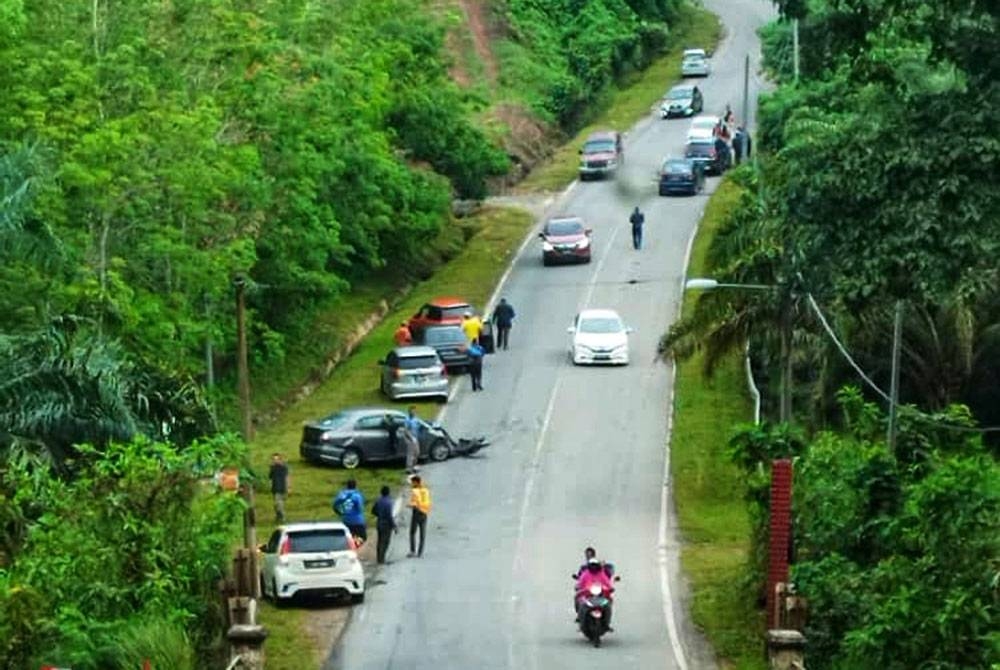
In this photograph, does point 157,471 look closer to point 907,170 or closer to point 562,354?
point 907,170

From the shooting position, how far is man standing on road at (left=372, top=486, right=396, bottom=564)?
39219 mm

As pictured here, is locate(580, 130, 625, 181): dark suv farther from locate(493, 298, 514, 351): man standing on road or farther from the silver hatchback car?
the silver hatchback car

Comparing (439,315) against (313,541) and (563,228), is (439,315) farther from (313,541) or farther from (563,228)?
(313,541)

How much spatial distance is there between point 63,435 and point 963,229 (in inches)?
549

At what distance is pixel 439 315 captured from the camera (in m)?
60.5

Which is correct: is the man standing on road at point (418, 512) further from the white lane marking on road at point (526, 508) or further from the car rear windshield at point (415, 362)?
the car rear windshield at point (415, 362)

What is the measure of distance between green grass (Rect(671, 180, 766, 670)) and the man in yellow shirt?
5139mm

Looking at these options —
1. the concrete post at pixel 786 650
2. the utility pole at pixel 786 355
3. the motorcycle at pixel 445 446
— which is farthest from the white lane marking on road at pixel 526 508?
the utility pole at pixel 786 355

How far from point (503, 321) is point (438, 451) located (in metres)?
11.5

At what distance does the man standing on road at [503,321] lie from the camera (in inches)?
2360

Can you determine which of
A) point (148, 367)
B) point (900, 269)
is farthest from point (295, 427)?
point (900, 269)

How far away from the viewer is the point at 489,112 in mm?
89062

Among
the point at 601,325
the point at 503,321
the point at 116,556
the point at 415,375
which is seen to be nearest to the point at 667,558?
the point at 116,556

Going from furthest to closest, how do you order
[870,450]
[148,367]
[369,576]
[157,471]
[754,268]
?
[754,268]
[369,576]
[148,367]
[870,450]
[157,471]
